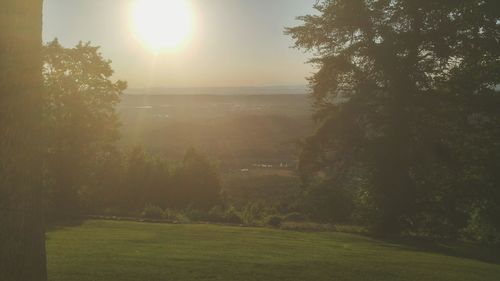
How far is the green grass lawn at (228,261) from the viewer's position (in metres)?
9.87

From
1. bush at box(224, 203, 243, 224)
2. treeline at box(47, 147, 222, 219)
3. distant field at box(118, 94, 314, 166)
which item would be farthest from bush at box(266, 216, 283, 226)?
distant field at box(118, 94, 314, 166)

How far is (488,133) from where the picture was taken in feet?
74.3

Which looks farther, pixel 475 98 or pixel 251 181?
pixel 251 181

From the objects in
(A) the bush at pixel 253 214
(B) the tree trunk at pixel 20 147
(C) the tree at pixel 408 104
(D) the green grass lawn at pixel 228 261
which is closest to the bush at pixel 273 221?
(A) the bush at pixel 253 214

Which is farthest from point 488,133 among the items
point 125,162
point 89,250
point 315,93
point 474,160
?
point 125,162

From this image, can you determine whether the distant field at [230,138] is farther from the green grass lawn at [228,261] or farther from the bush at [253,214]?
the green grass lawn at [228,261]

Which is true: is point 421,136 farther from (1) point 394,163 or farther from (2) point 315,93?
(2) point 315,93

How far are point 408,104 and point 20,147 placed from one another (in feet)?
63.4

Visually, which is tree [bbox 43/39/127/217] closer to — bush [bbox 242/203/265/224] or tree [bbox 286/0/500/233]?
bush [bbox 242/203/265/224]

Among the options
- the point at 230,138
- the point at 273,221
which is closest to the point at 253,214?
the point at 273,221

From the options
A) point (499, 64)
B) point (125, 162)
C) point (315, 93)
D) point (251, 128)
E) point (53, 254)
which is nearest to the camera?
point (53, 254)

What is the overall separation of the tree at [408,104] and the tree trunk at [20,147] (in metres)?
18.3

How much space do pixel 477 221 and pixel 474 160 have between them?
289 centimetres

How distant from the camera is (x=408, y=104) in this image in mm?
22156
